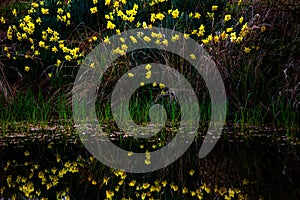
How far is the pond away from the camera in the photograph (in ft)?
12.2

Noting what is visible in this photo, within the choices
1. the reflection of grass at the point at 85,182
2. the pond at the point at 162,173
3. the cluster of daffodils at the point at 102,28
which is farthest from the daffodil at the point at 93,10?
the reflection of grass at the point at 85,182

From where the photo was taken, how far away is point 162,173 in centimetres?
436

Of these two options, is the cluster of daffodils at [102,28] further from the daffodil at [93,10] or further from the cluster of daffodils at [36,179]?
the cluster of daffodils at [36,179]

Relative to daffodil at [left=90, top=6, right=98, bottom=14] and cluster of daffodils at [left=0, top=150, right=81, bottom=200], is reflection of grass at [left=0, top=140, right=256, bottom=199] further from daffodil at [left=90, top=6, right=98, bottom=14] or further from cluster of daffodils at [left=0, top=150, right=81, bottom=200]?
daffodil at [left=90, top=6, right=98, bottom=14]

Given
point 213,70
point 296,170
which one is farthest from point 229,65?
point 296,170

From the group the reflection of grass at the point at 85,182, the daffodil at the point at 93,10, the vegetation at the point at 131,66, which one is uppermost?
the daffodil at the point at 93,10

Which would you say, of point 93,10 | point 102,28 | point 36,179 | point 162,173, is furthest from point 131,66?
point 36,179

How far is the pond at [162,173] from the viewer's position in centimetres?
371

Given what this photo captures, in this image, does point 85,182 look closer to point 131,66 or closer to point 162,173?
point 162,173

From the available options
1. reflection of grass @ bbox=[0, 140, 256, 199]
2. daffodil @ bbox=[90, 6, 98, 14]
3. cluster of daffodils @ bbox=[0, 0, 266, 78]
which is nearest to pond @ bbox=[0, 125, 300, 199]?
reflection of grass @ bbox=[0, 140, 256, 199]

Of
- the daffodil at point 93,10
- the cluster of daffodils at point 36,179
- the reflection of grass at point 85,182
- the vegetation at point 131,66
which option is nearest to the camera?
the reflection of grass at point 85,182

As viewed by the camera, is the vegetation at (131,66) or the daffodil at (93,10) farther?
the daffodil at (93,10)

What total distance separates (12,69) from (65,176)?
159 inches

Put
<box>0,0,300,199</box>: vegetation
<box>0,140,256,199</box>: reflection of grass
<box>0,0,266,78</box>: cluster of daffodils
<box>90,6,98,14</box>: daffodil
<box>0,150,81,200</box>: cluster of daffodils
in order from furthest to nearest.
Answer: <box>90,6,98,14</box>: daffodil
<box>0,0,266,78</box>: cluster of daffodils
<box>0,0,300,199</box>: vegetation
<box>0,150,81,200</box>: cluster of daffodils
<box>0,140,256,199</box>: reflection of grass
